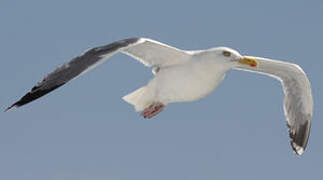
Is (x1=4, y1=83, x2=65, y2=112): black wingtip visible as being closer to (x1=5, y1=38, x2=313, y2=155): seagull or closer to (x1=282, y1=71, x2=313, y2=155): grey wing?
(x1=5, y1=38, x2=313, y2=155): seagull

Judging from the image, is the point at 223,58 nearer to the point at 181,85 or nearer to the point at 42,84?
the point at 181,85

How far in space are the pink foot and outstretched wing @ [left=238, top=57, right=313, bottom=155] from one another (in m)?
1.92

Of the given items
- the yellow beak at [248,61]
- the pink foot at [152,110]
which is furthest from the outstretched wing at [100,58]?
the yellow beak at [248,61]

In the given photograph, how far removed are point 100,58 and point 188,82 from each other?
7.06ft

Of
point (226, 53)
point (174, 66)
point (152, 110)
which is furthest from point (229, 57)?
point (152, 110)

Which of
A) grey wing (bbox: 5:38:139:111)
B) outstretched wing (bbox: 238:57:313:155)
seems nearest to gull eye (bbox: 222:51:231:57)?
outstretched wing (bbox: 238:57:313:155)

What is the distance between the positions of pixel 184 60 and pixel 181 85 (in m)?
0.48

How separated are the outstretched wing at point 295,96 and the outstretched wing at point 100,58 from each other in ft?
6.04

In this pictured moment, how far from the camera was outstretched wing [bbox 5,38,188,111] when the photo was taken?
32.2ft

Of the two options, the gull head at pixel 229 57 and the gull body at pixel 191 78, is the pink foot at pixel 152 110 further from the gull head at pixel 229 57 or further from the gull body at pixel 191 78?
the gull head at pixel 229 57

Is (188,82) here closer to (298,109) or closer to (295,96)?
(295,96)

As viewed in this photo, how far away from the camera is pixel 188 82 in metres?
11.8

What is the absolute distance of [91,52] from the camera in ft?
34.6

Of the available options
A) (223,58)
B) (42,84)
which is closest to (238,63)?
(223,58)
